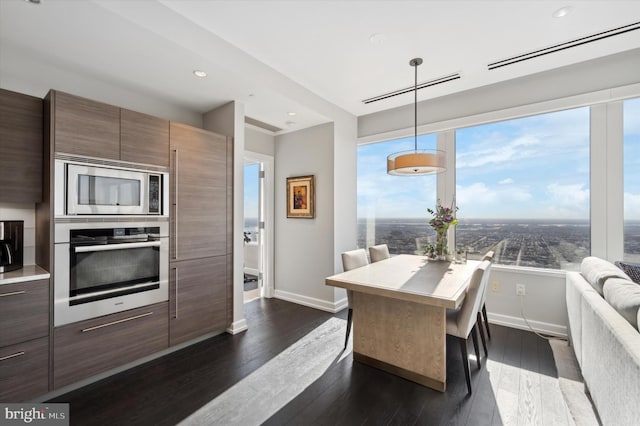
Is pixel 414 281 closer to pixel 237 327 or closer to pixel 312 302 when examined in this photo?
pixel 237 327

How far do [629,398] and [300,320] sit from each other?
270 cm

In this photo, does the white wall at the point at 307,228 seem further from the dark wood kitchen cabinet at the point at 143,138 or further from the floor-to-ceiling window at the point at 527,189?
the dark wood kitchen cabinet at the point at 143,138

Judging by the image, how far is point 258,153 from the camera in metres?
4.19

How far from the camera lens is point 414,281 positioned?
2.20 meters

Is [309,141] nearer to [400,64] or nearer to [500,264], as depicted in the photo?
[400,64]

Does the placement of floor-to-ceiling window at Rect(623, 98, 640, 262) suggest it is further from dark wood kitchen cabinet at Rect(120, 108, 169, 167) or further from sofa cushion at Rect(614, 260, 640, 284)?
dark wood kitchen cabinet at Rect(120, 108, 169, 167)

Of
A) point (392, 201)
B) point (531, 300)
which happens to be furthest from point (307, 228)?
point (531, 300)

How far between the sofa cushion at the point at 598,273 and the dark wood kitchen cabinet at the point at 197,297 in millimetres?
3087

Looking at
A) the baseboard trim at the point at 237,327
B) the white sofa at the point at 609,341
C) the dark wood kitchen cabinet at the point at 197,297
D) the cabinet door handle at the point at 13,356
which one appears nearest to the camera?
the white sofa at the point at 609,341

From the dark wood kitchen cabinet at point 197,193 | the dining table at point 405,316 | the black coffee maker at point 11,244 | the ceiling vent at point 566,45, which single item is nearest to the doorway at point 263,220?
the dark wood kitchen cabinet at point 197,193

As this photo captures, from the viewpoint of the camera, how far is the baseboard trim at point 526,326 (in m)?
2.92

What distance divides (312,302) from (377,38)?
3.12 m

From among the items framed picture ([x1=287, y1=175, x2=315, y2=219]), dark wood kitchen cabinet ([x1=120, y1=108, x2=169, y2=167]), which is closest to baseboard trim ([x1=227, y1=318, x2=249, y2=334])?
framed picture ([x1=287, y1=175, x2=315, y2=219])

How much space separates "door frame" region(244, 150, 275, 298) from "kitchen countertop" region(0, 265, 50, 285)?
262 cm
